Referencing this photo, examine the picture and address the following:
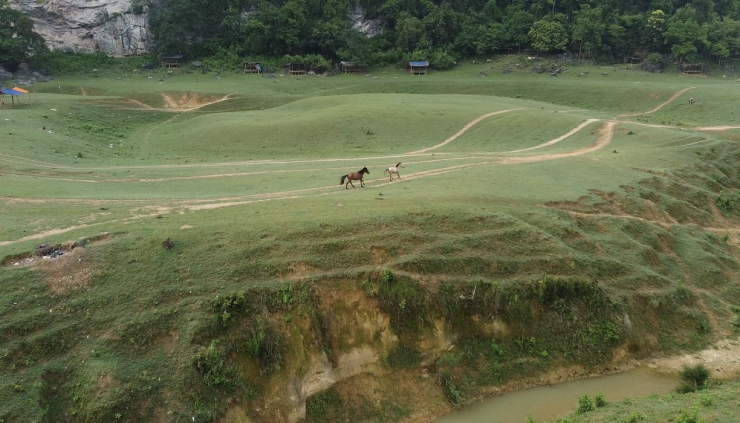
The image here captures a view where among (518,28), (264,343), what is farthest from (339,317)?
(518,28)

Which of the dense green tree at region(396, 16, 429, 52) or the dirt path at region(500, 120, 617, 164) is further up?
the dense green tree at region(396, 16, 429, 52)

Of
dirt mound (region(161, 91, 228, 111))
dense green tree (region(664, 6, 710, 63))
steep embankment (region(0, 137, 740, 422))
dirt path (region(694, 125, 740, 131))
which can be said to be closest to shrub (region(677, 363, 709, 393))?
steep embankment (region(0, 137, 740, 422))

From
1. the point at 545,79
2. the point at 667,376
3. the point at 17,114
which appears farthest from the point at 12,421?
the point at 545,79

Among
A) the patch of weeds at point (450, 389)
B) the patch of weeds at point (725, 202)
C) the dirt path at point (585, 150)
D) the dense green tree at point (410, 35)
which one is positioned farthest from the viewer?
the dense green tree at point (410, 35)

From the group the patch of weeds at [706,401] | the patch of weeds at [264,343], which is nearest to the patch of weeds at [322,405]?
the patch of weeds at [264,343]

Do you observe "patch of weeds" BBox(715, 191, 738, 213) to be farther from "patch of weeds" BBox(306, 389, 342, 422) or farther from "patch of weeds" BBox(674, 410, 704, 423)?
"patch of weeds" BBox(306, 389, 342, 422)

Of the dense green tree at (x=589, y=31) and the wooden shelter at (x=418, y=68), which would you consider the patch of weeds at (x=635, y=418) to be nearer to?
the wooden shelter at (x=418, y=68)

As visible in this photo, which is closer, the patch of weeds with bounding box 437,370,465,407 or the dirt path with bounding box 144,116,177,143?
the patch of weeds with bounding box 437,370,465,407
